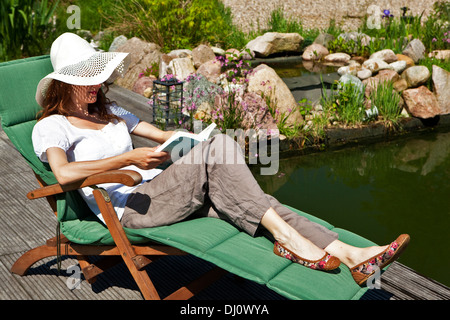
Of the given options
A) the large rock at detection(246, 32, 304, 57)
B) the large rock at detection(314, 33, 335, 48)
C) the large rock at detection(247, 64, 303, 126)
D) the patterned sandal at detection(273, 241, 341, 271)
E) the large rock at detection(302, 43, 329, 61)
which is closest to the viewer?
the patterned sandal at detection(273, 241, 341, 271)

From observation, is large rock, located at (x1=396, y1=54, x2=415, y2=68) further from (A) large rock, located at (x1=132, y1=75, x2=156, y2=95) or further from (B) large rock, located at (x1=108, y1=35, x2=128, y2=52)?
(B) large rock, located at (x1=108, y1=35, x2=128, y2=52)

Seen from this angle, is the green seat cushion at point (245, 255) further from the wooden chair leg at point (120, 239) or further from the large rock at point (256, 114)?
the large rock at point (256, 114)

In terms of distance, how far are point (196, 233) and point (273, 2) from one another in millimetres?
8725

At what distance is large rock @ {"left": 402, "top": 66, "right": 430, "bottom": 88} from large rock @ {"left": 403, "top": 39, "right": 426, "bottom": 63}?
31.9 inches

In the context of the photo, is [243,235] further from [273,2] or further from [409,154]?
[273,2]

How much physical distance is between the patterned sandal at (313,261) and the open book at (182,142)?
1.96 feet

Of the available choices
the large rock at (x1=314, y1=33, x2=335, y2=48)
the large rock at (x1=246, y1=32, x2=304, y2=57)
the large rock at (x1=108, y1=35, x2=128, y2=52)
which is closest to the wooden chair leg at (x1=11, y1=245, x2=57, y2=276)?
the large rock at (x1=108, y1=35, x2=128, y2=52)

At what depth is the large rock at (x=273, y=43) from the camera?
8094mm

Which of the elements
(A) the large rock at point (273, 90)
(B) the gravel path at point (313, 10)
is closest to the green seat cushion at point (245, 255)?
(A) the large rock at point (273, 90)

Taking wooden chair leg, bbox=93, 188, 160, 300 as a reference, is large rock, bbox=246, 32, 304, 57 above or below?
below

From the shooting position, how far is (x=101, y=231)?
235 cm

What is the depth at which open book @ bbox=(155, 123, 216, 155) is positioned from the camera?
2.17 m

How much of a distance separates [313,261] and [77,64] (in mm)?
1403

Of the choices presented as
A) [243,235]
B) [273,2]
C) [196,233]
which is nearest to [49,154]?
[196,233]
